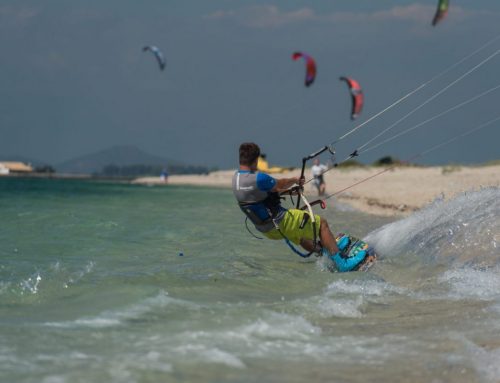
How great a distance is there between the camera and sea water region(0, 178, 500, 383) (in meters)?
4.25

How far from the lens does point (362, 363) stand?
4.32 meters

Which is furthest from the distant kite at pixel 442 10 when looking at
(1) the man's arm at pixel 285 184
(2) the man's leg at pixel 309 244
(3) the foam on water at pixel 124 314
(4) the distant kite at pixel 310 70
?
(3) the foam on water at pixel 124 314

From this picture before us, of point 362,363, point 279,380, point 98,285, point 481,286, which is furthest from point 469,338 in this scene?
point 98,285

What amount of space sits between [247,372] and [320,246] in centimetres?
439

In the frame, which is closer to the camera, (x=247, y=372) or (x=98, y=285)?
(x=247, y=372)

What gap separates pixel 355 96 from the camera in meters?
43.7

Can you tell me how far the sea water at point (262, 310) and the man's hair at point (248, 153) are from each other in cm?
131

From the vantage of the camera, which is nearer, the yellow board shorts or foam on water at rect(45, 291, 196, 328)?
foam on water at rect(45, 291, 196, 328)

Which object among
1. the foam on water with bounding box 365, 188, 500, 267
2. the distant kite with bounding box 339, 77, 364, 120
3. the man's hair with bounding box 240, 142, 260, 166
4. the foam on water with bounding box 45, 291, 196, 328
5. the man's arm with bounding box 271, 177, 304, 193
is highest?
the distant kite with bounding box 339, 77, 364, 120

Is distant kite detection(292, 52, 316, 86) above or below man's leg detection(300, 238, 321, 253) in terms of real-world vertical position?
above

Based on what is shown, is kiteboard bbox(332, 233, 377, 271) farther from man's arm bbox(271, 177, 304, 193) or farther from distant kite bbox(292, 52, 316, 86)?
distant kite bbox(292, 52, 316, 86)

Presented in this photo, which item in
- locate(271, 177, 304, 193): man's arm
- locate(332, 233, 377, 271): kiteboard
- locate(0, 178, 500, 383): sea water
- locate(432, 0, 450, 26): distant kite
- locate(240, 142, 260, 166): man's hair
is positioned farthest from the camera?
locate(432, 0, 450, 26): distant kite

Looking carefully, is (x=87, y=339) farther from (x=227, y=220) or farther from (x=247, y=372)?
(x=227, y=220)

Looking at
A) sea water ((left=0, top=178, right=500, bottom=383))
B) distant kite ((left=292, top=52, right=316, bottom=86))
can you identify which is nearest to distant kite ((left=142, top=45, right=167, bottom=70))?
distant kite ((left=292, top=52, right=316, bottom=86))
